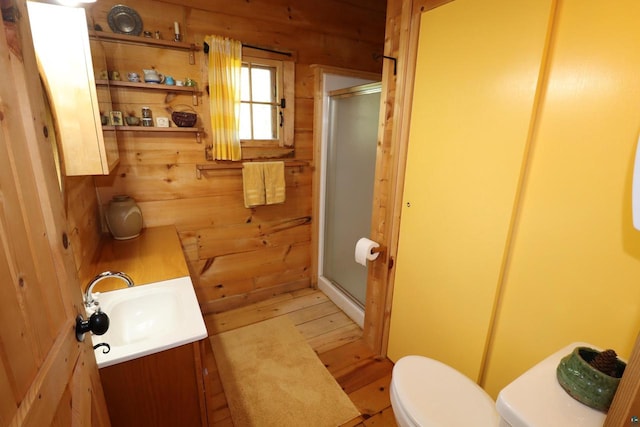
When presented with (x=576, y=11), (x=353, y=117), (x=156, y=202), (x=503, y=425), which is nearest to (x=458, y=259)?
(x=503, y=425)

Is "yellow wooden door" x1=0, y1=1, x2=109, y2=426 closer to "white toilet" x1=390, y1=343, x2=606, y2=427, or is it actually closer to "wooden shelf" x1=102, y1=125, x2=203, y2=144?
"white toilet" x1=390, y1=343, x2=606, y2=427

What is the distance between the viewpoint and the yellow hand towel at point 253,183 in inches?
88.0

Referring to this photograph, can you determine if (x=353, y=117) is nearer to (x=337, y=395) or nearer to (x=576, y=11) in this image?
(x=576, y=11)

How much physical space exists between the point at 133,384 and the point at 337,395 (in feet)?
3.63

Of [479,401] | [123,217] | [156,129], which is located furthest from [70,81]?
[479,401]

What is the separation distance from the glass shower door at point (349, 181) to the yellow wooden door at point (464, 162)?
0.58 m

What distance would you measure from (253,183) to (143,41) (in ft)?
3.61

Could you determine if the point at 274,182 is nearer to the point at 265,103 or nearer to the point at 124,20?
the point at 265,103

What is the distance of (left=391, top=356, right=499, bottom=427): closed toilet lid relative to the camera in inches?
41.4

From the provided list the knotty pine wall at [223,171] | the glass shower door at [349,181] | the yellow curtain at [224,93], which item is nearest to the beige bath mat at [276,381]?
the knotty pine wall at [223,171]

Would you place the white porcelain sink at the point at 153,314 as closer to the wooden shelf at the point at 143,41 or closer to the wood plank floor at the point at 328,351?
the wood plank floor at the point at 328,351

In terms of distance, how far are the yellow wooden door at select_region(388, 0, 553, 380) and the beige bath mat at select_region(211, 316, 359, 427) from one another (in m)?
0.59

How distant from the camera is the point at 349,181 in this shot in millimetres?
2344

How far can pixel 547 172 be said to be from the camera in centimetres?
104
